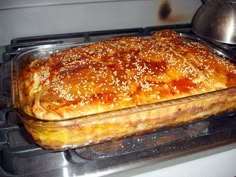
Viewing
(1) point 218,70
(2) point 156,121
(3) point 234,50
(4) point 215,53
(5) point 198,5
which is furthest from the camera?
(5) point 198,5

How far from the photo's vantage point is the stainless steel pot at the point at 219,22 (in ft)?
4.43

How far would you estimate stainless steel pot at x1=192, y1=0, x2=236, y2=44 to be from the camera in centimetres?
135

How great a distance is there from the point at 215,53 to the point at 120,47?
0.45 metres

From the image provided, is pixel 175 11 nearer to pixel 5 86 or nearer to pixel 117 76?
pixel 117 76

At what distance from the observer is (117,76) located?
1.02 metres

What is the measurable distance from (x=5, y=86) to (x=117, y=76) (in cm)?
38

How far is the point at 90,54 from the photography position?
1129 mm

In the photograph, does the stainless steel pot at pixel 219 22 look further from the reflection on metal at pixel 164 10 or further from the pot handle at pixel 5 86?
the pot handle at pixel 5 86

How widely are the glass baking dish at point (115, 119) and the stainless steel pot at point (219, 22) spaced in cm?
46

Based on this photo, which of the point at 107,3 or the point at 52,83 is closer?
the point at 52,83

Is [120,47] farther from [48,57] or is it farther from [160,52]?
[48,57]

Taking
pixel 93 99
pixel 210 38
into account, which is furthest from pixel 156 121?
pixel 210 38

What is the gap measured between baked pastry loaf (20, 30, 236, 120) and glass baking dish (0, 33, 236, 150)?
0.07 metres

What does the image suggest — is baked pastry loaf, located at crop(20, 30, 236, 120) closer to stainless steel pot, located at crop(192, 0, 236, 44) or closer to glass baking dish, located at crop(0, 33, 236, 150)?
glass baking dish, located at crop(0, 33, 236, 150)
